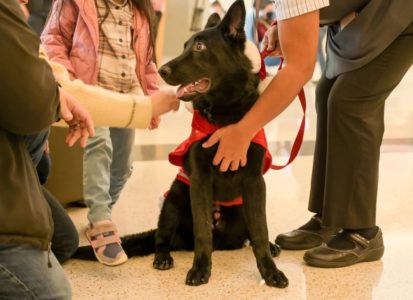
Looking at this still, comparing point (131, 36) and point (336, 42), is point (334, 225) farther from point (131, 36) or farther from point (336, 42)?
point (131, 36)

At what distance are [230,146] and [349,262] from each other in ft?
2.00

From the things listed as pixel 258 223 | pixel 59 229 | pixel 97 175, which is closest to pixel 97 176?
pixel 97 175

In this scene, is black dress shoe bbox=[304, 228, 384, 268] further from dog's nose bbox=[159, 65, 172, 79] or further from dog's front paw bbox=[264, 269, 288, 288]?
dog's nose bbox=[159, 65, 172, 79]

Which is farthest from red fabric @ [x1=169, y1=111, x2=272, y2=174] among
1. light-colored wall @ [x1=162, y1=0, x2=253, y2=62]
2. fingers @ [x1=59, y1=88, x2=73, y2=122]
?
light-colored wall @ [x1=162, y1=0, x2=253, y2=62]

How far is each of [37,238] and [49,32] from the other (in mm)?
1140

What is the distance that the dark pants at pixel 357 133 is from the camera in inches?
63.3

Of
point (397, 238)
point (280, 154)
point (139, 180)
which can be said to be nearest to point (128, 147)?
point (139, 180)

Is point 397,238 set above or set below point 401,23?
below

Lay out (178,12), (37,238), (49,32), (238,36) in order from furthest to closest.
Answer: (178,12)
(49,32)
(238,36)
(37,238)

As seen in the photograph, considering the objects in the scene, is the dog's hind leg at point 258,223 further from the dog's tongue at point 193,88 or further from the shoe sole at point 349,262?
the dog's tongue at point 193,88

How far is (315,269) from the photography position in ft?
5.67

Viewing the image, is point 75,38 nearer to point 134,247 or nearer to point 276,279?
point 134,247

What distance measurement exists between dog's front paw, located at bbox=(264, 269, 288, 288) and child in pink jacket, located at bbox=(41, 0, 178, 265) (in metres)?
0.51

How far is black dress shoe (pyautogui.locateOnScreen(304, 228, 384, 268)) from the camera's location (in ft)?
5.68
